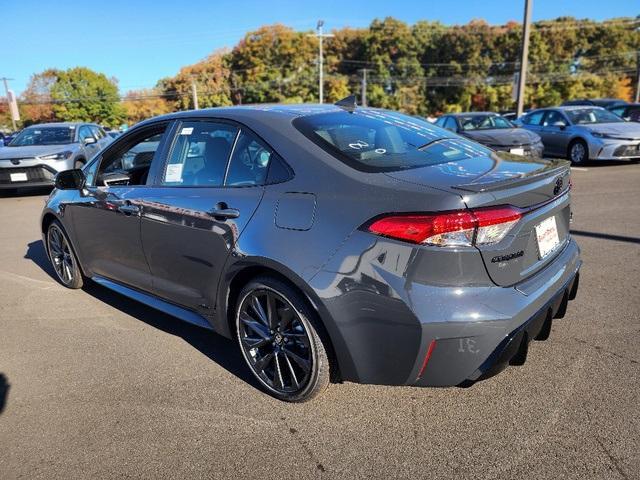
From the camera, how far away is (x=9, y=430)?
2.65 meters

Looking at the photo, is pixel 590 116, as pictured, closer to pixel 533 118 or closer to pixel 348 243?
pixel 533 118

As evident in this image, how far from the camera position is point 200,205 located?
9.76 ft

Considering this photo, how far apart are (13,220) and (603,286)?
351 inches

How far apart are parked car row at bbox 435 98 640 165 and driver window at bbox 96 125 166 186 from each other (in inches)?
326

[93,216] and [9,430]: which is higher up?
[93,216]

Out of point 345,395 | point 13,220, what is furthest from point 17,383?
point 13,220

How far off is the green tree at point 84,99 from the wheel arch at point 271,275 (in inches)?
3079

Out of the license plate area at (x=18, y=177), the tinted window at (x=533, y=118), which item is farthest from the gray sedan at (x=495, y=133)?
the license plate area at (x=18, y=177)

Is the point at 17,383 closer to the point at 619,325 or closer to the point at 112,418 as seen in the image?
the point at 112,418

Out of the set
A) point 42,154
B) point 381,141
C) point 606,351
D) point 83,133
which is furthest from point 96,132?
point 606,351

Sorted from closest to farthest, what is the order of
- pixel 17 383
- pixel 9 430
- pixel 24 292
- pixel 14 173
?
1. pixel 9 430
2. pixel 17 383
3. pixel 24 292
4. pixel 14 173

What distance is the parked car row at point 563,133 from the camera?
36.1 feet

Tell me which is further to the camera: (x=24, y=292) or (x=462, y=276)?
(x=24, y=292)

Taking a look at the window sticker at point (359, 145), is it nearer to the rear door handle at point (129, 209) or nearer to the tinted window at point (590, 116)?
the rear door handle at point (129, 209)
